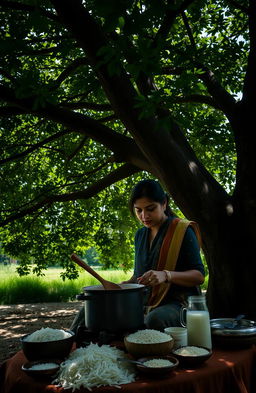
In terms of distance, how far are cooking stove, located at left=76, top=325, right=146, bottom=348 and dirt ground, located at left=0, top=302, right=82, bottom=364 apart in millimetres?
4459

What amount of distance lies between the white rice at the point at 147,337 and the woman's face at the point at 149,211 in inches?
48.5

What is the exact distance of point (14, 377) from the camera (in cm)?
180

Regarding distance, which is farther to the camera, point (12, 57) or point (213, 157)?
point (213, 157)

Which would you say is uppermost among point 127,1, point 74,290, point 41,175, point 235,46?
point 235,46

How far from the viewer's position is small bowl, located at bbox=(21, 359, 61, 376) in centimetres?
170

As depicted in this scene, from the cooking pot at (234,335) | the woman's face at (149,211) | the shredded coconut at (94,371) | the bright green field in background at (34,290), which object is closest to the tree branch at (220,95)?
the woman's face at (149,211)

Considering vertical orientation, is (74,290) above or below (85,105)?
below

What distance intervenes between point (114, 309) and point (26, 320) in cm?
777

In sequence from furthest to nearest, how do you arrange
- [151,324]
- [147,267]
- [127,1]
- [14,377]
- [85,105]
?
[85,105]
[147,267]
[151,324]
[127,1]
[14,377]

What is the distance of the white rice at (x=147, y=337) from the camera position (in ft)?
6.27

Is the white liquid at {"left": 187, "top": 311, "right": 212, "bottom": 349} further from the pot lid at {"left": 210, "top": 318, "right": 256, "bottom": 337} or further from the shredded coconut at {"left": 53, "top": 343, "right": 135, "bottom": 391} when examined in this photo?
the shredded coconut at {"left": 53, "top": 343, "right": 135, "bottom": 391}

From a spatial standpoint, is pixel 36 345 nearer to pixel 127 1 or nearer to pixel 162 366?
pixel 162 366

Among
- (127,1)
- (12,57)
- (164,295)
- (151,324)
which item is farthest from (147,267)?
(12,57)

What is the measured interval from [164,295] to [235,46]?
421 cm
